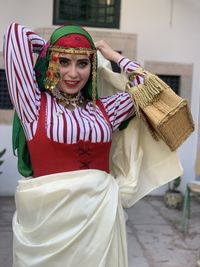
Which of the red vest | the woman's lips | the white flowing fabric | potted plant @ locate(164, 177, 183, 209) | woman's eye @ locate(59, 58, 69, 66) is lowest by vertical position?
potted plant @ locate(164, 177, 183, 209)

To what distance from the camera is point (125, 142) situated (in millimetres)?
2666

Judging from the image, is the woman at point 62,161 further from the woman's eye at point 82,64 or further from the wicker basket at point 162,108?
the wicker basket at point 162,108

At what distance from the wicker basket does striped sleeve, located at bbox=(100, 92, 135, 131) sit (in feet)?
0.22

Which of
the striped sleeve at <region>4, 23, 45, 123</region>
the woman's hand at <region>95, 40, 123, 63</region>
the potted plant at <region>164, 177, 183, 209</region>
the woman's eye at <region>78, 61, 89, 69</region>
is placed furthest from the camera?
the potted plant at <region>164, 177, 183, 209</region>

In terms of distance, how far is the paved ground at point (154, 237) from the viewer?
14.3ft

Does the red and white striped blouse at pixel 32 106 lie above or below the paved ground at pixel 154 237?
above

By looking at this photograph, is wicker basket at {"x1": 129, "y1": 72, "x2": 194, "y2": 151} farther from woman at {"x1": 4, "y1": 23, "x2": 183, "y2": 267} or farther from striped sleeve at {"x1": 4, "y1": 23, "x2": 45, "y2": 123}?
striped sleeve at {"x1": 4, "y1": 23, "x2": 45, "y2": 123}

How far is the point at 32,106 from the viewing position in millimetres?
2344

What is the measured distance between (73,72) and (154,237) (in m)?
2.97

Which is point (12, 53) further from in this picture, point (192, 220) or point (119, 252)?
point (192, 220)

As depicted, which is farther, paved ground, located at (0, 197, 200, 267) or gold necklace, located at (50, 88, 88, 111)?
paved ground, located at (0, 197, 200, 267)

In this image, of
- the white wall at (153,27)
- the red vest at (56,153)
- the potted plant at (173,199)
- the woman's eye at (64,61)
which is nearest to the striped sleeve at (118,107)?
the red vest at (56,153)

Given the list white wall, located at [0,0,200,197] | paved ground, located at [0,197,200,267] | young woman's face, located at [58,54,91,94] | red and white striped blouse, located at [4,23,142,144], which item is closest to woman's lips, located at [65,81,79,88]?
young woman's face, located at [58,54,91,94]

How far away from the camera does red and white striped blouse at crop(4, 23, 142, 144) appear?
2.30 m
